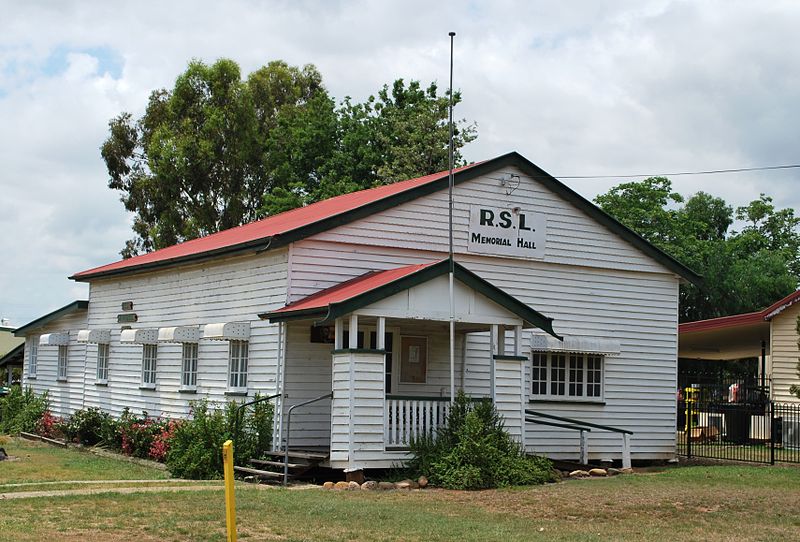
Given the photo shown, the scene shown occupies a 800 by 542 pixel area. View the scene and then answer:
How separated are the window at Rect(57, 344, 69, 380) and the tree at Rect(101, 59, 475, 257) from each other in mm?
14796

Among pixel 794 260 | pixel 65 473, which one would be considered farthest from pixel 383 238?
pixel 794 260

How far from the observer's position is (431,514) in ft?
46.2

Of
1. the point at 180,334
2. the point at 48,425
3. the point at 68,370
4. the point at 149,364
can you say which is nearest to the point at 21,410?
the point at 68,370

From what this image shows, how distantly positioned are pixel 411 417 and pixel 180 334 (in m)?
6.86

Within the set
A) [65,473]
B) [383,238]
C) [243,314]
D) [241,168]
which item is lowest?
[65,473]

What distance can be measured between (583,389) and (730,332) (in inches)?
428

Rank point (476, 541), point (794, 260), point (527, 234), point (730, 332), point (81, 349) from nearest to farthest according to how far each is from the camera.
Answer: point (476, 541), point (527, 234), point (81, 349), point (730, 332), point (794, 260)

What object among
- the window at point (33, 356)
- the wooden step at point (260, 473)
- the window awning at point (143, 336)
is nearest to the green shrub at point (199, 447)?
the wooden step at point (260, 473)

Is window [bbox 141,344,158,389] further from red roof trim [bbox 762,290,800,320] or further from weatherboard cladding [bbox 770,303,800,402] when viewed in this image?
weatherboard cladding [bbox 770,303,800,402]

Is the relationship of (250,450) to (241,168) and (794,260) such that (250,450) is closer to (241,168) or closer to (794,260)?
(241,168)

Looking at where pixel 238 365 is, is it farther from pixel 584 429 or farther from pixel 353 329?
pixel 584 429

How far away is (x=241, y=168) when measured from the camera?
163ft

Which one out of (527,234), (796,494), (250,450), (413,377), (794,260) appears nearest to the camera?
(796,494)

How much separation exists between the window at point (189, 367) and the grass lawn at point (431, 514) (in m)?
7.29
